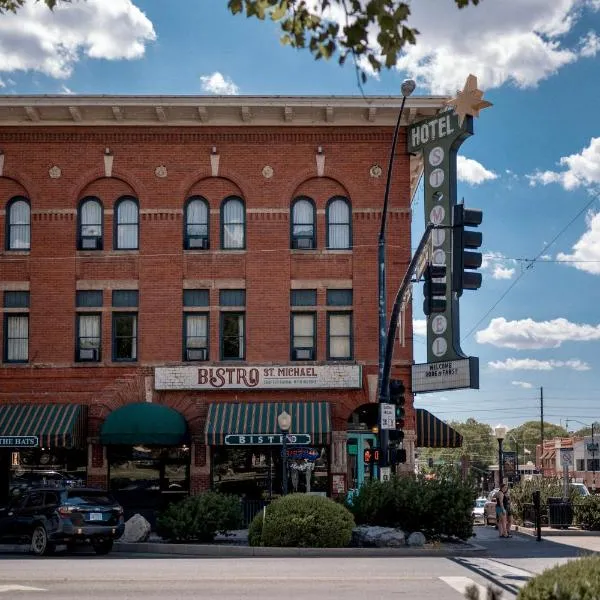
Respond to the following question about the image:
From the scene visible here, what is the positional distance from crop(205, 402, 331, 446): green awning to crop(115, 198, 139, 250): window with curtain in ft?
19.0

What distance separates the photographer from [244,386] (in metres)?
31.7

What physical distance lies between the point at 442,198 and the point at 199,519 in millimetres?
12629

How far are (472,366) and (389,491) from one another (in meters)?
6.26

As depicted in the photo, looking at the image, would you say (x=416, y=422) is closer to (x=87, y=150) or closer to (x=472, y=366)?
(x=472, y=366)

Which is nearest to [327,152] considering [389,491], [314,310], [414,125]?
[414,125]

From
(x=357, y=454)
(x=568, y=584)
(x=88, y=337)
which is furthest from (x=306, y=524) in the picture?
(x=568, y=584)

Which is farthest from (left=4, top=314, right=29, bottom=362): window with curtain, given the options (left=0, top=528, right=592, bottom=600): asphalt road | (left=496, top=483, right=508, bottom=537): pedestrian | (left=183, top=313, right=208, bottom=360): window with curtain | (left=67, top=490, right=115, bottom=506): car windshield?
(left=496, top=483, right=508, bottom=537): pedestrian

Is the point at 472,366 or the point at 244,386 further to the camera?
the point at 244,386

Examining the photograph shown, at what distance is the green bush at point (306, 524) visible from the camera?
22.5 meters

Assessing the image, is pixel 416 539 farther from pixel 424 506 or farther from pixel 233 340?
pixel 233 340

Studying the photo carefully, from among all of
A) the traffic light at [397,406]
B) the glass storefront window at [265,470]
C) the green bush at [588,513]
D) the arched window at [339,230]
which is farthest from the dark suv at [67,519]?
the green bush at [588,513]

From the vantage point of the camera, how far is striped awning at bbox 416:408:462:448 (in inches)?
1309

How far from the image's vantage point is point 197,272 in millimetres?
32438

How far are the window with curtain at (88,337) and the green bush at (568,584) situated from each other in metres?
25.5
